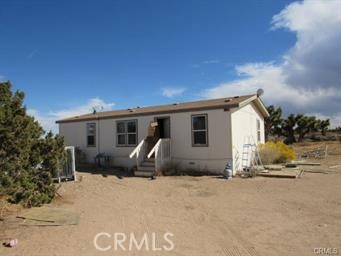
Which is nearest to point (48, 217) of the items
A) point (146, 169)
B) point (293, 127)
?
point (146, 169)

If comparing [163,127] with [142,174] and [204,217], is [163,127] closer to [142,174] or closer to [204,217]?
[142,174]

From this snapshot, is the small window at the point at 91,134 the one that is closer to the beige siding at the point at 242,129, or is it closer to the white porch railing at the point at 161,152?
the white porch railing at the point at 161,152

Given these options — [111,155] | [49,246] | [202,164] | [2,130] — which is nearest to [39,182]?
[2,130]

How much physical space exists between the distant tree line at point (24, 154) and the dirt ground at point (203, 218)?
0.76 meters

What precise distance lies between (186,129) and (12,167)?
27.7ft

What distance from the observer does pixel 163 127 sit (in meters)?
15.4

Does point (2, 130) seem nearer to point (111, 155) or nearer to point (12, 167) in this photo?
point (12, 167)

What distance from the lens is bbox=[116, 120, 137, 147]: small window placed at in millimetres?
15781

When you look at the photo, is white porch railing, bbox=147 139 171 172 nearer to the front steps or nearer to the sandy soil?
the front steps

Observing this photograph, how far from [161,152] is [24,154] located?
7.28 metres

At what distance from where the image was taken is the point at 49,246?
482cm

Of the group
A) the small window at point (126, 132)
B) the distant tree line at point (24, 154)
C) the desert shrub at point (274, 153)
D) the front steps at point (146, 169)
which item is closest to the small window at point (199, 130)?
the front steps at point (146, 169)

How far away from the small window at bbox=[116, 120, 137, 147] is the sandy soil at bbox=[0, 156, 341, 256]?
16.1 feet

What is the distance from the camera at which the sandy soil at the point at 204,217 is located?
4849mm
